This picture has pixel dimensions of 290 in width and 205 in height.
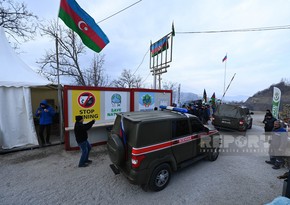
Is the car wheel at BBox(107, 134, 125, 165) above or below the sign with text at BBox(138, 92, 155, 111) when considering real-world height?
below

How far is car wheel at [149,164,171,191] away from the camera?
2.98 meters

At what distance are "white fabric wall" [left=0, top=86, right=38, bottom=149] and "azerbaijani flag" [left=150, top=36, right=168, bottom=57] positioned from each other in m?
8.67

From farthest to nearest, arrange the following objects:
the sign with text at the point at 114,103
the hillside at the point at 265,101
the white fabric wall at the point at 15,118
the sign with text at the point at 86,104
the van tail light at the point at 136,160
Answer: the hillside at the point at 265,101 < the sign with text at the point at 114,103 < the sign with text at the point at 86,104 < the white fabric wall at the point at 15,118 < the van tail light at the point at 136,160

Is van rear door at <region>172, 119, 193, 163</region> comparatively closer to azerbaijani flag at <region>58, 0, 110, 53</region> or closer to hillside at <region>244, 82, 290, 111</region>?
azerbaijani flag at <region>58, 0, 110, 53</region>

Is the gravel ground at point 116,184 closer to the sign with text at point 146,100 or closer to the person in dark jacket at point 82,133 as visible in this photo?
the person in dark jacket at point 82,133

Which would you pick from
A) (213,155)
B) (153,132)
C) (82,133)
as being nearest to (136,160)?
(153,132)

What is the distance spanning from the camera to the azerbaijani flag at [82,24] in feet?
15.7

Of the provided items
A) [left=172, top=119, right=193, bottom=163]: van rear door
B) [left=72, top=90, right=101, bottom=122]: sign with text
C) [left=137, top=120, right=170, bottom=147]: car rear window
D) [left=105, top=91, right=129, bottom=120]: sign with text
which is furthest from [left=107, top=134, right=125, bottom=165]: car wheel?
[left=105, top=91, right=129, bottom=120]: sign with text

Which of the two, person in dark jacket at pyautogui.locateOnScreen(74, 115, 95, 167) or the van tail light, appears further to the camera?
person in dark jacket at pyautogui.locateOnScreen(74, 115, 95, 167)

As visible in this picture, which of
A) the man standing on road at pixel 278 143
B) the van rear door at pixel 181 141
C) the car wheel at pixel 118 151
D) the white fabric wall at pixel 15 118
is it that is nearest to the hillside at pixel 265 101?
the man standing on road at pixel 278 143

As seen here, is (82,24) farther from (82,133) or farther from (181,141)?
(181,141)

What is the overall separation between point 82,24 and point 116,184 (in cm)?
580

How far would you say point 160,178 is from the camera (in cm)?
313

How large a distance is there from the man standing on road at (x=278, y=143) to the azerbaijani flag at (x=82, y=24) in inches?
284
